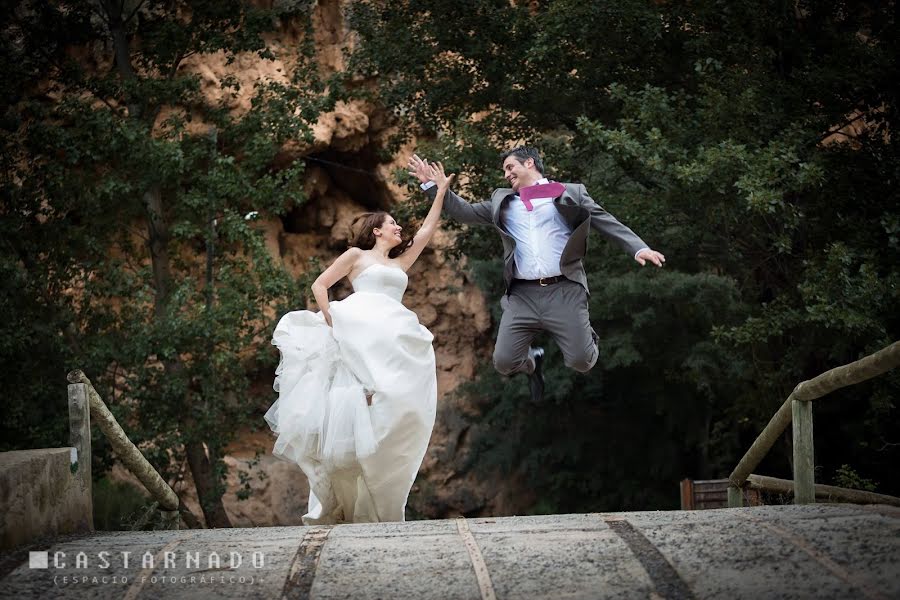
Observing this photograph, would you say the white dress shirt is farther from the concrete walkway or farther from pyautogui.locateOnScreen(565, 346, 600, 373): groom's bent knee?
the concrete walkway

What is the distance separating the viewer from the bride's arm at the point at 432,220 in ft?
22.8

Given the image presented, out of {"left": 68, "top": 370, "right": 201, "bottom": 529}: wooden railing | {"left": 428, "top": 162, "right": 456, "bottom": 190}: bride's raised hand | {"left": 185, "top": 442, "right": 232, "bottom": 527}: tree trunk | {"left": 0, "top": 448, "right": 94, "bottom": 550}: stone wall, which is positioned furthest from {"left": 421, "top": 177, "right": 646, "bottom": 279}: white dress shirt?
{"left": 185, "top": 442, "right": 232, "bottom": 527}: tree trunk

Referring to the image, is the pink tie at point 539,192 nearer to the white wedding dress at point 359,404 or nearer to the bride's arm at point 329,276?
the white wedding dress at point 359,404

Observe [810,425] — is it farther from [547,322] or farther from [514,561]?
[514,561]

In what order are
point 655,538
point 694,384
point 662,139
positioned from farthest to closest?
1. point 694,384
2. point 662,139
3. point 655,538

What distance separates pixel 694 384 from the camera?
1510 centimetres

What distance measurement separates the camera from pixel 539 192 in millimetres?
6840

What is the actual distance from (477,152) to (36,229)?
5089 millimetres

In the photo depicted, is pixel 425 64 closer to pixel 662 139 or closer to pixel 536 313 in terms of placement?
pixel 662 139

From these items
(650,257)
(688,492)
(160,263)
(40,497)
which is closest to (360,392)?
(650,257)

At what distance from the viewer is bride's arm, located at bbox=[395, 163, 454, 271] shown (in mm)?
6945

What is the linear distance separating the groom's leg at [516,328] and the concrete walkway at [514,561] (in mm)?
2213

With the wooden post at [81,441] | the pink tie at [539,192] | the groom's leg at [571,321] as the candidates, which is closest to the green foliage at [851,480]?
the groom's leg at [571,321]

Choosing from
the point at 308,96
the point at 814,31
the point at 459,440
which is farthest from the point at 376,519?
the point at 459,440
